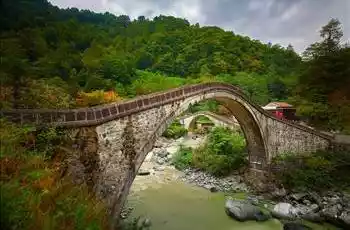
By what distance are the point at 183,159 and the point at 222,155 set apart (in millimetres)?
4194

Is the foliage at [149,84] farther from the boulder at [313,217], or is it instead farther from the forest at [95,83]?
the boulder at [313,217]

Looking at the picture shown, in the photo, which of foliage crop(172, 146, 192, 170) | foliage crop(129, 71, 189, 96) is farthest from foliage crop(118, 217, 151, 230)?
foliage crop(129, 71, 189, 96)

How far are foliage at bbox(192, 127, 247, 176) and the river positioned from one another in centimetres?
206

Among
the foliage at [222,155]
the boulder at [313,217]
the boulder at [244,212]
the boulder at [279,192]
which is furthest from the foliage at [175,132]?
the boulder at [313,217]

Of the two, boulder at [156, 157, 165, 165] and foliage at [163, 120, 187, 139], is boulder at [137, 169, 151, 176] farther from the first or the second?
foliage at [163, 120, 187, 139]

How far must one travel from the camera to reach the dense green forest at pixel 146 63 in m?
8.77

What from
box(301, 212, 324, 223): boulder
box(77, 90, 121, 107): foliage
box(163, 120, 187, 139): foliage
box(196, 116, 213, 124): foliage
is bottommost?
box(301, 212, 324, 223): boulder

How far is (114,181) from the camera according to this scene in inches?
331

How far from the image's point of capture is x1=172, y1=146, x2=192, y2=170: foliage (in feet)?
71.2

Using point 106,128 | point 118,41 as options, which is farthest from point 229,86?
point 118,41

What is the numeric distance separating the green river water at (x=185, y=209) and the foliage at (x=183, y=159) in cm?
409

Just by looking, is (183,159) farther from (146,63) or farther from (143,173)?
(146,63)

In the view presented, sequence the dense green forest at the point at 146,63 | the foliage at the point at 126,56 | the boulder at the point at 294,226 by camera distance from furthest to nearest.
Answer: the boulder at the point at 294,226 < the foliage at the point at 126,56 < the dense green forest at the point at 146,63

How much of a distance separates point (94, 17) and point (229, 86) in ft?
191
